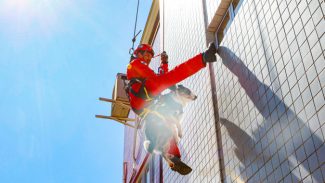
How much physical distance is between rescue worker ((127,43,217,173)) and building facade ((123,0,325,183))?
0.36 meters

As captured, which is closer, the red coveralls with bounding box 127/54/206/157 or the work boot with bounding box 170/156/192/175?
the work boot with bounding box 170/156/192/175

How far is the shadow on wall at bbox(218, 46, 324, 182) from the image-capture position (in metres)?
3.10

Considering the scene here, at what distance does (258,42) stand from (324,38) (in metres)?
1.16

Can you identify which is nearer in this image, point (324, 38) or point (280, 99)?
point (324, 38)

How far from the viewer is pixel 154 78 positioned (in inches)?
194

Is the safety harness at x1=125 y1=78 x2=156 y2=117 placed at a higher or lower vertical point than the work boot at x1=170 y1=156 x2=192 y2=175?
higher

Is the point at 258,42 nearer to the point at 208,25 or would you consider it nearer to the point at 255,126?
the point at 255,126

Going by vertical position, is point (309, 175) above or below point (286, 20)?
below

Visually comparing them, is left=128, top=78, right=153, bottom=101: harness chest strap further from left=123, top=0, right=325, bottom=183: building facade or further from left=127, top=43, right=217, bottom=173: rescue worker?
left=123, top=0, right=325, bottom=183: building facade

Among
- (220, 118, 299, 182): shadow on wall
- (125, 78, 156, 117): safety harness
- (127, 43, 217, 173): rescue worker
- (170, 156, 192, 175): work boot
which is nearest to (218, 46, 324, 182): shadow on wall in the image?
(220, 118, 299, 182): shadow on wall

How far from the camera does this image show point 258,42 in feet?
13.6

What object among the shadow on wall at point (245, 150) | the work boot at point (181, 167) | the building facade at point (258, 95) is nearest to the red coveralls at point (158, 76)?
the work boot at point (181, 167)

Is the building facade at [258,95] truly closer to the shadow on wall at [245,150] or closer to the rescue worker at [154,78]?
the shadow on wall at [245,150]

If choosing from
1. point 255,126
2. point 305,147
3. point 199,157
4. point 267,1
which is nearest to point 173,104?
point 199,157
